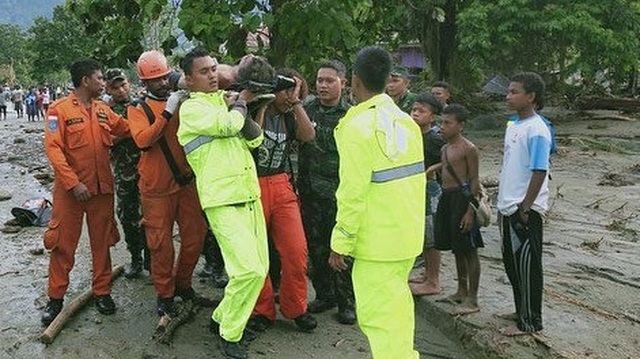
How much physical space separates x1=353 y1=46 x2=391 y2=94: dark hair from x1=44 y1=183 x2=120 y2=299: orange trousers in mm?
2335

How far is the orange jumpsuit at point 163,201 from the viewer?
4.28 metres

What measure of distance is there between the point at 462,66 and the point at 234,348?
714 inches

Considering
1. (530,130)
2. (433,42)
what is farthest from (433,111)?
(433,42)

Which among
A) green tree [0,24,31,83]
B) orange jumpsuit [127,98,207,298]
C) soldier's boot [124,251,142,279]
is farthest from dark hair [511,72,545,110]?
green tree [0,24,31,83]

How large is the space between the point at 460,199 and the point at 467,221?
0.58 ft

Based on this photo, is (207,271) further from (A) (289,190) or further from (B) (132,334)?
(A) (289,190)

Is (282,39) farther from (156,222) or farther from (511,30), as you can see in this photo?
(511,30)

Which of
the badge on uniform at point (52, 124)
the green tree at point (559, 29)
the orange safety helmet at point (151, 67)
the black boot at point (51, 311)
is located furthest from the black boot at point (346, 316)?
the green tree at point (559, 29)

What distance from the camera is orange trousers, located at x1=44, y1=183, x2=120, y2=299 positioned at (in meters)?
4.41

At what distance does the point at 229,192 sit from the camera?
11.8 ft

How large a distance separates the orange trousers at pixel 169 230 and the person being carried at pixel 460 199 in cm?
180

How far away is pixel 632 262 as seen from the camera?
6164 mm

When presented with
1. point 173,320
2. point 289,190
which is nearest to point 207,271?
point 173,320

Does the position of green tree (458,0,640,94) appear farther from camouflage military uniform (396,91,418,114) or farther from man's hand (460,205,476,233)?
man's hand (460,205,476,233)
